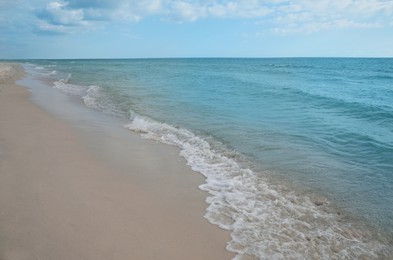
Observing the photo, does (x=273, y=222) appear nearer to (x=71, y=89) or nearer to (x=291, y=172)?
(x=291, y=172)

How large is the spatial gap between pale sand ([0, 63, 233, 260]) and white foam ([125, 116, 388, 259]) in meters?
0.31

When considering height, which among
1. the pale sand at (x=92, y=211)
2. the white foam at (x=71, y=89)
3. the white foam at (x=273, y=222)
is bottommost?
the white foam at (x=273, y=222)

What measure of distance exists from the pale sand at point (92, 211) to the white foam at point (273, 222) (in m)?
0.31

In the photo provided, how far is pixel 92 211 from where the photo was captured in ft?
15.2

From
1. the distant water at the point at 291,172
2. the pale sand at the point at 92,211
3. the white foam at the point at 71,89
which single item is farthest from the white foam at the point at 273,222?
the white foam at the point at 71,89

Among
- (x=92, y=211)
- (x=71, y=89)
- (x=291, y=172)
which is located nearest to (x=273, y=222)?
(x=291, y=172)

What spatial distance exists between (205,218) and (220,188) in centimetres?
121

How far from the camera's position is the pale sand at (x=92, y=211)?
3.78 meters

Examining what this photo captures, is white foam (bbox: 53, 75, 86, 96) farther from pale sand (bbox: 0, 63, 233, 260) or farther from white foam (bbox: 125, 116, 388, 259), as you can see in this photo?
white foam (bbox: 125, 116, 388, 259)

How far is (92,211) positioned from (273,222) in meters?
2.84

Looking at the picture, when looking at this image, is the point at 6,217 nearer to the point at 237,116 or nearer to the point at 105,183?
the point at 105,183

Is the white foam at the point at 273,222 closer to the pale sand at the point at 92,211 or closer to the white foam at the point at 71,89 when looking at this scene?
the pale sand at the point at 92,211

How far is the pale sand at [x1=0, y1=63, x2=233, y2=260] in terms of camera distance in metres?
3.78

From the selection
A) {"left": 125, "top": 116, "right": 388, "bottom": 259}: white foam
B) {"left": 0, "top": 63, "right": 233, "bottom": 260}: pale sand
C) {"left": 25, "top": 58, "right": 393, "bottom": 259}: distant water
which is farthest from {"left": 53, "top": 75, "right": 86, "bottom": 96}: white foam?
{"left": 125, "top": 116, "right": 388, "bottom": 259}: white foam
